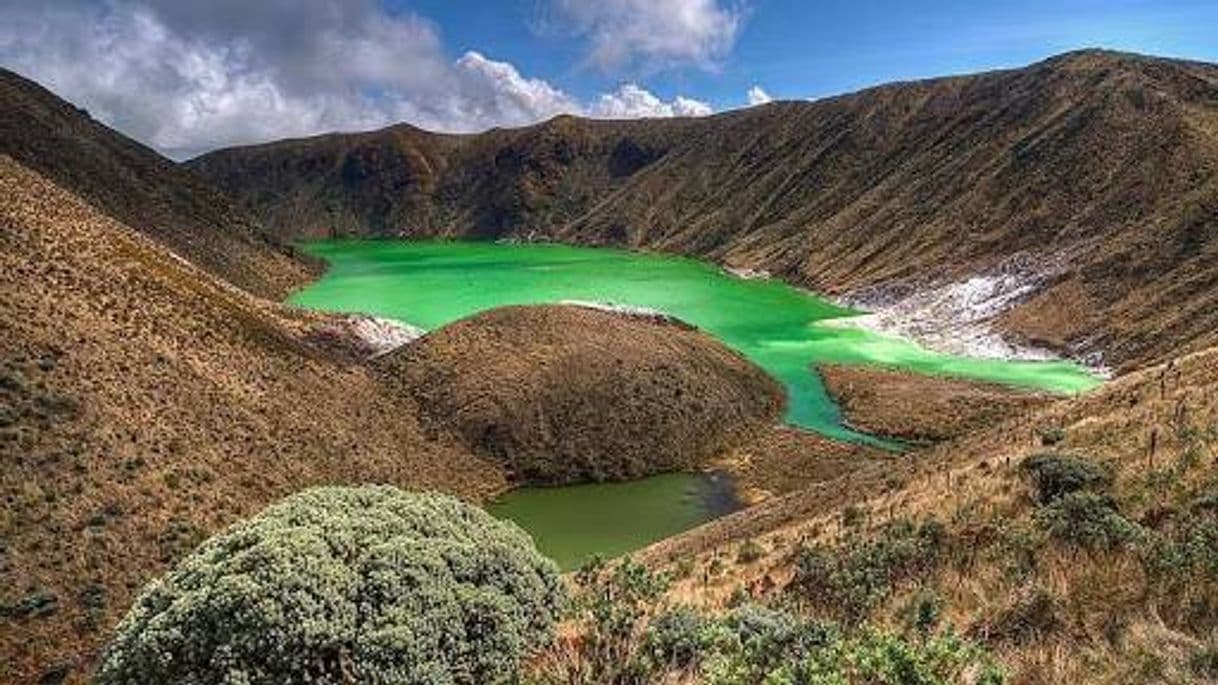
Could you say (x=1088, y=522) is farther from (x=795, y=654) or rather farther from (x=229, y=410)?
(x=229, y=410)

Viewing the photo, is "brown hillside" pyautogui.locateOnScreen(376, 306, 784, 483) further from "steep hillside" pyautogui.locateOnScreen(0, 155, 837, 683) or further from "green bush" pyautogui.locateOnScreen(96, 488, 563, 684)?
"green bush" pyautogui.locateOnScreen(96, 488, 563, 684)

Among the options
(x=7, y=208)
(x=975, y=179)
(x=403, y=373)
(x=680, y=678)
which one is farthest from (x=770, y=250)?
(x=680, y=678)

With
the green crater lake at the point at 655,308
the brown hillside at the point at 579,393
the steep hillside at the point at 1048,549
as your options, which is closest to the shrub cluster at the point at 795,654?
the steep hillside at the point at 1048,549

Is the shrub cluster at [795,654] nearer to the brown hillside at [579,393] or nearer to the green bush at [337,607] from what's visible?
the green bush at [337,607]

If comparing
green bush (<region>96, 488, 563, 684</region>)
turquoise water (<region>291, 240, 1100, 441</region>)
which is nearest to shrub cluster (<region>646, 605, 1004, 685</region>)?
green bush (<region>96, 488, 563, 684</region>)

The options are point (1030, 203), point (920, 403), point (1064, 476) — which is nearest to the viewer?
point (1064, 476)

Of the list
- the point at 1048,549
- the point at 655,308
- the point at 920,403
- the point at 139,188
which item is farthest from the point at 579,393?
the point at 139,188

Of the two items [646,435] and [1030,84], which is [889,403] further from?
[1030,84]
